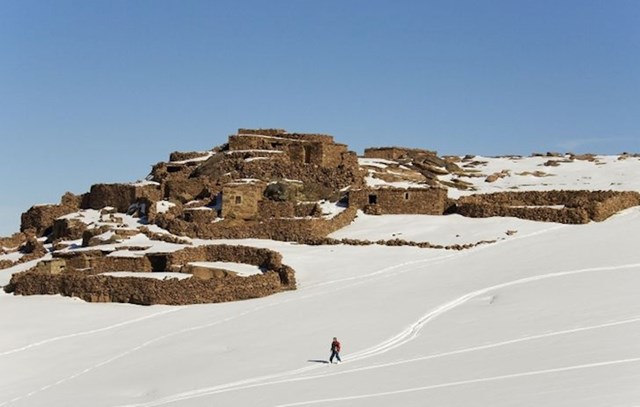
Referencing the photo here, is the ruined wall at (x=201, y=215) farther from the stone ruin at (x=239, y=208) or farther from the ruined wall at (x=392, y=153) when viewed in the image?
the ruined wall at (x=392, y=153)

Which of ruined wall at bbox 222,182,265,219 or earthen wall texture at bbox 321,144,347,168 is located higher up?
earthen wall texture at bbox 321,144,347,168

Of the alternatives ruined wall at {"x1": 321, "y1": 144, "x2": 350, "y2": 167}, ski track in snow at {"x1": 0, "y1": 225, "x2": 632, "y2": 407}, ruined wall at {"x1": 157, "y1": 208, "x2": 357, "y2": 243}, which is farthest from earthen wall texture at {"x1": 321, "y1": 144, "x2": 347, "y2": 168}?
ski track in snow at {"x1": 0, "y1": 225, "x2": 632, "y2": 407}

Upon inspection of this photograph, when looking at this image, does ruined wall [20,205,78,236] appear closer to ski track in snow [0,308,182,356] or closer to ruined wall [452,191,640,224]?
ruined wall [452,191,640,224]

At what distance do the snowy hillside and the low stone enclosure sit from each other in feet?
1.54

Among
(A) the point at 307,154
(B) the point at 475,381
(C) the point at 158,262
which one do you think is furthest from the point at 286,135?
(B) the point at 475,381

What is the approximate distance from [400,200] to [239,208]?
5562mm

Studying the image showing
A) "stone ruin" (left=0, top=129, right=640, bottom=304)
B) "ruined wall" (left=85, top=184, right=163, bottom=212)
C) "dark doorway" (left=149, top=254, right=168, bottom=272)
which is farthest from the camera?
"ruined wall" (left=85, top=184, right=163, bottom=212)

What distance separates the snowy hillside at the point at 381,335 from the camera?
1357cm

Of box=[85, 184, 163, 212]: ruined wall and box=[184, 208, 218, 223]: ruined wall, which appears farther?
box=[85, 184, 163, 212]: ruined wall

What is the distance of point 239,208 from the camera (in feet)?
105

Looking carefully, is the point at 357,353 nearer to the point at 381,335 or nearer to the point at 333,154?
the point at 381,335

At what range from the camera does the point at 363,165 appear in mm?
38406

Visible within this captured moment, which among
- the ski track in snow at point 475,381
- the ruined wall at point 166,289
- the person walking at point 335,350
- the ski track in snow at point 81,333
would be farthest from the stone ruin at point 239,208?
the ski track in snow at point 475,381

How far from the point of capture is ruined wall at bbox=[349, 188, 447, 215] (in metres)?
31.6
